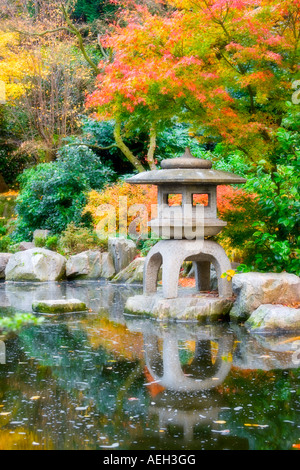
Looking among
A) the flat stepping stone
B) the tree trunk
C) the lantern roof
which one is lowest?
the flat stepping stone

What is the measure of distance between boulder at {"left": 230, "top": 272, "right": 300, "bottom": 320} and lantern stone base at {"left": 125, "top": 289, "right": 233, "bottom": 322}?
16.0 inches

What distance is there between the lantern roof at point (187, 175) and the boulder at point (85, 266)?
4955 millimetres

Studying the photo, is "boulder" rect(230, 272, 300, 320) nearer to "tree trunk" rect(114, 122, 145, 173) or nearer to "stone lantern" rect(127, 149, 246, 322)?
"stone lantern" rect(127, 149, 246, 322)

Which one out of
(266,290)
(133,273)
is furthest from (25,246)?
(266,290)

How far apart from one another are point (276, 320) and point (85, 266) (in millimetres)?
6620

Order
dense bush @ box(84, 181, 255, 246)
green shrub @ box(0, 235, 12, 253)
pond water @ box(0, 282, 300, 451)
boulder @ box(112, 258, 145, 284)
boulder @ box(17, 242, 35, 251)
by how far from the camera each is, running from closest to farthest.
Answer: pond water @ box(0, 282, 300, 451)
boulder @ box(112, 258, 145, 284)
dense bush @ box(84, 181, 255, 246)
boulder @ box(17, 242, 35, 251)
green shrub @ box(0, 235, 12, 253)

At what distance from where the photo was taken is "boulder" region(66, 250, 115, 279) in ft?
44.6

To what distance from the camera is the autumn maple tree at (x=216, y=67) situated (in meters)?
8.40

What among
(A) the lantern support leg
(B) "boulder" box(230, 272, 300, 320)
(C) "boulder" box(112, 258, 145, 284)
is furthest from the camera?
(C) "boulder" box(112, 258, 145, 284)

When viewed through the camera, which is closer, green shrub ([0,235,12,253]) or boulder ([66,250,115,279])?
boulder ([66,250,115,279])

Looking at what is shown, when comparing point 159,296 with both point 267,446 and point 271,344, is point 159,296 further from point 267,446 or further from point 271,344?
point 267,446

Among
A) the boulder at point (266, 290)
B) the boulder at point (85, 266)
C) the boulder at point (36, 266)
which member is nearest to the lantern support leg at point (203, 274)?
the boulder at point (266, 290)

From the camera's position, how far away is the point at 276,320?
7793 mm

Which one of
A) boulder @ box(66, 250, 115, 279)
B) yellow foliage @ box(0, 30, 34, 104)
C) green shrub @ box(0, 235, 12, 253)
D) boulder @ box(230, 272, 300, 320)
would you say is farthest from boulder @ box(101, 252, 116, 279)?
yellow foliage @ box(0, 30, 34, 104)
